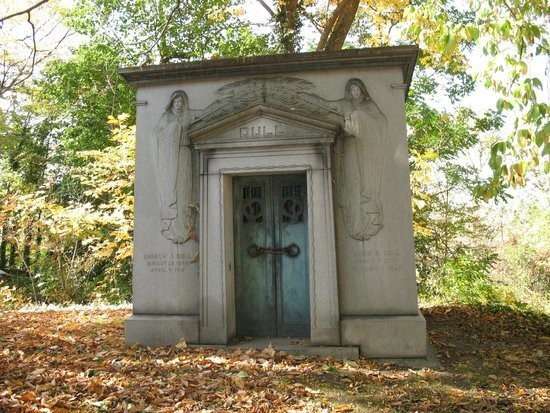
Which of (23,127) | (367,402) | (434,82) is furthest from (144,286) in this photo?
(23,127)

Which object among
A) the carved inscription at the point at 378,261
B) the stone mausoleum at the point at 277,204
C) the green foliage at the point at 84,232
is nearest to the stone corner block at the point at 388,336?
the stone mausoleum at the point at 277,204

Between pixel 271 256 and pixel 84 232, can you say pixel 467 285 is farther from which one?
pixel 84 232

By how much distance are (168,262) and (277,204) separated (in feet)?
5.32

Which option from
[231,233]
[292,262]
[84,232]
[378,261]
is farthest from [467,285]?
[84,232]

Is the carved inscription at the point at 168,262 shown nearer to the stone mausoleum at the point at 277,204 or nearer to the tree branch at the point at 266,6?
the stone mausoleum at the point at 277,204

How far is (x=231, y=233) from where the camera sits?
6047 mm

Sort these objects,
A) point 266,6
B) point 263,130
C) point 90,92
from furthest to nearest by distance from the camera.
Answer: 1. point 90,92
2. point 266,6
3. point 263,130

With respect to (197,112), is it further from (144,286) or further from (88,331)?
(88,331)

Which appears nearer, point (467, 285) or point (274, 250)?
point (274, 250)

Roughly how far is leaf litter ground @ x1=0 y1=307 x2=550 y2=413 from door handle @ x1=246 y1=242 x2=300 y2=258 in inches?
51.5

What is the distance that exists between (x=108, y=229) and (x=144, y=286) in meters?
6.56

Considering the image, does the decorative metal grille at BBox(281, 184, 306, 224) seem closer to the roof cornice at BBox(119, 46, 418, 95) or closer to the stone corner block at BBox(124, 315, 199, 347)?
the roof cornice at BBox(119, 46, 418, 95)

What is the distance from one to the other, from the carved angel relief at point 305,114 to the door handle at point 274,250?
82 cm

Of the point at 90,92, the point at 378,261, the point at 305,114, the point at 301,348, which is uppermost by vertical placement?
the point at 90,92
